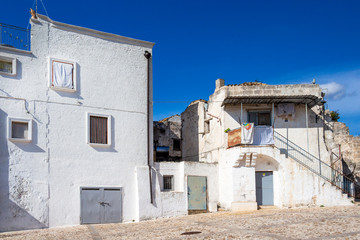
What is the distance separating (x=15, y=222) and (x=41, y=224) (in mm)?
1108

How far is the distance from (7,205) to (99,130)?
525 centimetres

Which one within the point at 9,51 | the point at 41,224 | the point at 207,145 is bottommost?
the point at 41,224

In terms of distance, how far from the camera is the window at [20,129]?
1744cm

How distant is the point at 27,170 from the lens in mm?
17594

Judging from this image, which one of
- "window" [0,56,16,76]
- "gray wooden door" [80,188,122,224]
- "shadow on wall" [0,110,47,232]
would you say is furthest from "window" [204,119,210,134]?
"window" [0,56,16,76]

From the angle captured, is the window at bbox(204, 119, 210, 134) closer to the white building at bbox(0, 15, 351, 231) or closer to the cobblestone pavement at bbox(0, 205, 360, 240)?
the white building at bbox(0, 15, 351, 231)

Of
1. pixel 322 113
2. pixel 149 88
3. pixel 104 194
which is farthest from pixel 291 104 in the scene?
pixel 104 194

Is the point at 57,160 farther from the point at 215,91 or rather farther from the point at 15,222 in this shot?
the point at 215,91

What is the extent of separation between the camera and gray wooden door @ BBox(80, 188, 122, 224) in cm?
1875

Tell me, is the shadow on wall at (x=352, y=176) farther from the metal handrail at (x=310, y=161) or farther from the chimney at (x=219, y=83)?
the chimney at (x=219, y=83)

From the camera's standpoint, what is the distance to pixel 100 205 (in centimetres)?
1914

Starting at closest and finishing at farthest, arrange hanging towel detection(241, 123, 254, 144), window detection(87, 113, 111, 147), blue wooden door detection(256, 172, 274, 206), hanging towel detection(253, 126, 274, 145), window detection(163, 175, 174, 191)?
1. window detection(87, 113, 111, 147)
2. window detection(163, 175, 174, 191)
3. hanging towel detection(241, 123, 254, 144)
4. hanging towel detection(253, 126, 274, 145)
5. blue wooden door detection(256, 172, 274, 206)

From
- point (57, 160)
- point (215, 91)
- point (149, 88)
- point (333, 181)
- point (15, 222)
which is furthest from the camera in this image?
point (215, 91)

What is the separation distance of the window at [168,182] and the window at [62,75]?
22.0ft
